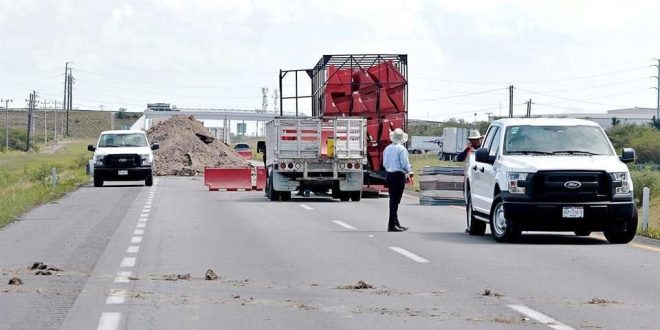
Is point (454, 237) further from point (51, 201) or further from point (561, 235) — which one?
point (51, 201)

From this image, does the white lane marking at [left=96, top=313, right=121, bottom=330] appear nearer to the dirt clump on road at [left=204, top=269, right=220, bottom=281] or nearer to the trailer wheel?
the dirt clump on road at [left=204, top=269, right=220, bottom=281]

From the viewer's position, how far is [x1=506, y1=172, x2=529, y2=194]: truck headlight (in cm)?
1869

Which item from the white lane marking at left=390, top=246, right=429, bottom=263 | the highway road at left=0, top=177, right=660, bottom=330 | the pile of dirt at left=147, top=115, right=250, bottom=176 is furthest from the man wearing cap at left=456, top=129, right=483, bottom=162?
the pile of dirt at left=147, top=115, right=250, bottom=176

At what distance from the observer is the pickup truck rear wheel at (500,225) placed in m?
18.8

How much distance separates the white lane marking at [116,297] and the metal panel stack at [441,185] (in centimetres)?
1999

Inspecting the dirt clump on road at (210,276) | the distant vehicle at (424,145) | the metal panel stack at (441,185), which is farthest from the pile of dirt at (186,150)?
the distant vehicle at (424,145)

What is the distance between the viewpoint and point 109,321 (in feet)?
34.7

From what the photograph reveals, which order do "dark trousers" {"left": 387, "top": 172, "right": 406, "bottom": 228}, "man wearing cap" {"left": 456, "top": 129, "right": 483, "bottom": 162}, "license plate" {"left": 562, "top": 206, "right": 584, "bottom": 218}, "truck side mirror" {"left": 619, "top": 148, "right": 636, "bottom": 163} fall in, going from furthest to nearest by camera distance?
"man wearing cap" {"left": 456, "top": 129, "right": 483, "bottom": 162}, "dark trousers" {"left": 387, "top": 172, "right": 406, "bottom": 228}, "truck side mirror" {"left": 619, "top": 148, "right": 636, "bottom": 163}, "license plate" {"left": 562, "top": 206, "right": 584, "bottom": 218}

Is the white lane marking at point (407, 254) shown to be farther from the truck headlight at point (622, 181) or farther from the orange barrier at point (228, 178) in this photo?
the orange barrier at point (228, 178)

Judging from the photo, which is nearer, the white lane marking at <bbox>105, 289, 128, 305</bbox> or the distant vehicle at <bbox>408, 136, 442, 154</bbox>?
the white lane marking at <bbox>105, 289, 128, 305</bbox>

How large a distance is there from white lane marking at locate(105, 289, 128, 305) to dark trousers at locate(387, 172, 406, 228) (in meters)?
9.20

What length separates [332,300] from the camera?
477 inches

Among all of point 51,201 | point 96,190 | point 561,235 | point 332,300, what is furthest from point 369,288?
point 96,190

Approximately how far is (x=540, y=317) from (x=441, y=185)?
21.7 metres
